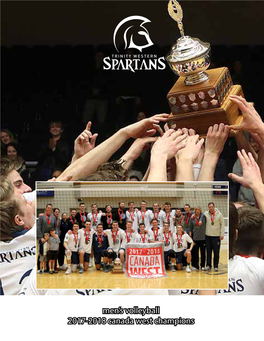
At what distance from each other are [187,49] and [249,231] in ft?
3.86

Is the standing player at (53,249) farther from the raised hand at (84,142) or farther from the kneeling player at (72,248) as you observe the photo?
the raised hand at (84,142)

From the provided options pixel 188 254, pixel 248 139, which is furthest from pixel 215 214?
pixel 248 139

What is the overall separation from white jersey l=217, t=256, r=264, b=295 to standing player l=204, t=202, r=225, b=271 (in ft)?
0.44

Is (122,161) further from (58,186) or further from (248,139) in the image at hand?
(248,139)

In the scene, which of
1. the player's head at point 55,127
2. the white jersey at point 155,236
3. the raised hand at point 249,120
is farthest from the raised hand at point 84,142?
the raised hand at point 249,120

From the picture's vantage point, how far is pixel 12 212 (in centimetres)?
324

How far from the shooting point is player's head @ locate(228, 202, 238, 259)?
121 inches

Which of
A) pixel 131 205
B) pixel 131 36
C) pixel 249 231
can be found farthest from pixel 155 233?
pixel 131 36

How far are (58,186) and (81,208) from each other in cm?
20

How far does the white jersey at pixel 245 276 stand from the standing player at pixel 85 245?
2.74ft

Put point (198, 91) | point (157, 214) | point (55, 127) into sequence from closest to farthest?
point (198, 91)
point (157, 214)
point (55, 127)

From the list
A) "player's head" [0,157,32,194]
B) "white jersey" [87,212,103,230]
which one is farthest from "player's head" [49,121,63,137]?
"white jersey" [87,212,103,230]

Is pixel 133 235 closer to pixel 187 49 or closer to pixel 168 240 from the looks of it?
pixel 168 240

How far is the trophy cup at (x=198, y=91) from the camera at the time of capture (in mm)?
2951
